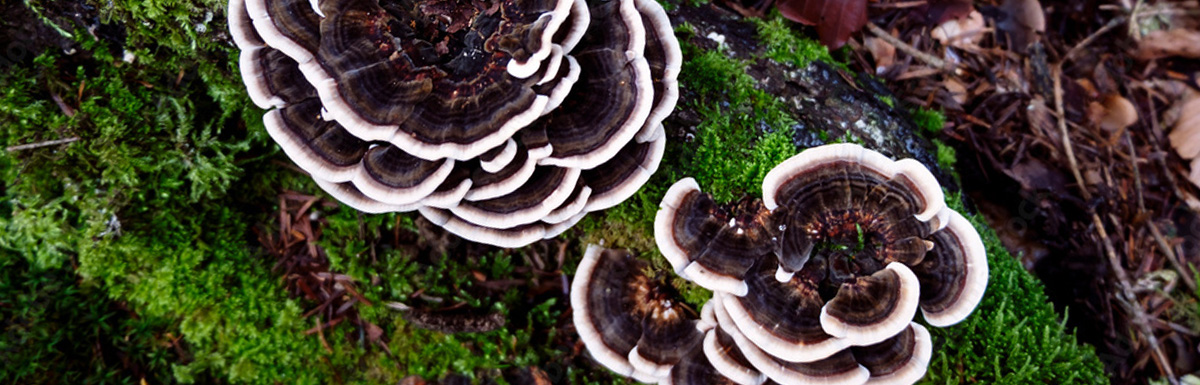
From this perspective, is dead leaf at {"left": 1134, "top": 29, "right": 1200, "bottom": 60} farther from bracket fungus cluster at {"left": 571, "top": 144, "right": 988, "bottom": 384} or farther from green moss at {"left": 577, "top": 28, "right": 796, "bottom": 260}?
green moss at {"left": 577, "top": 28, "right": 796, "bottom": 260}

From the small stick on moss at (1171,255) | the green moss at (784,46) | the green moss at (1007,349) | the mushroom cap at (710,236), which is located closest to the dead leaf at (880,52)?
the green moss at (784,46)

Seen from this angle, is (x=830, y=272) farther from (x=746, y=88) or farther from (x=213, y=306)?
(x=213, y=306)

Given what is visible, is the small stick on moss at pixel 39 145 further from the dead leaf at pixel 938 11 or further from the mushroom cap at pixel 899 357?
the dead leaf at pixel 938 11

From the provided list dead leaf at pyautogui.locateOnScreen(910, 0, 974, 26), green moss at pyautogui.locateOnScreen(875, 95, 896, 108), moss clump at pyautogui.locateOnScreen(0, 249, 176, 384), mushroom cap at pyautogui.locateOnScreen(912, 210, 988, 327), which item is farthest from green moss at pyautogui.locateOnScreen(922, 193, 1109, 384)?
moss clump at pyautogui.locateOnScreen(0, 249, 176, 384)

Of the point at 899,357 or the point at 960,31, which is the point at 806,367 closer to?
the point at 899,357

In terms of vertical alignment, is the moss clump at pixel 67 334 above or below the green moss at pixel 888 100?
below

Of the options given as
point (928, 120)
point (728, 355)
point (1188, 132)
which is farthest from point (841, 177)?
point (1188, 132)
